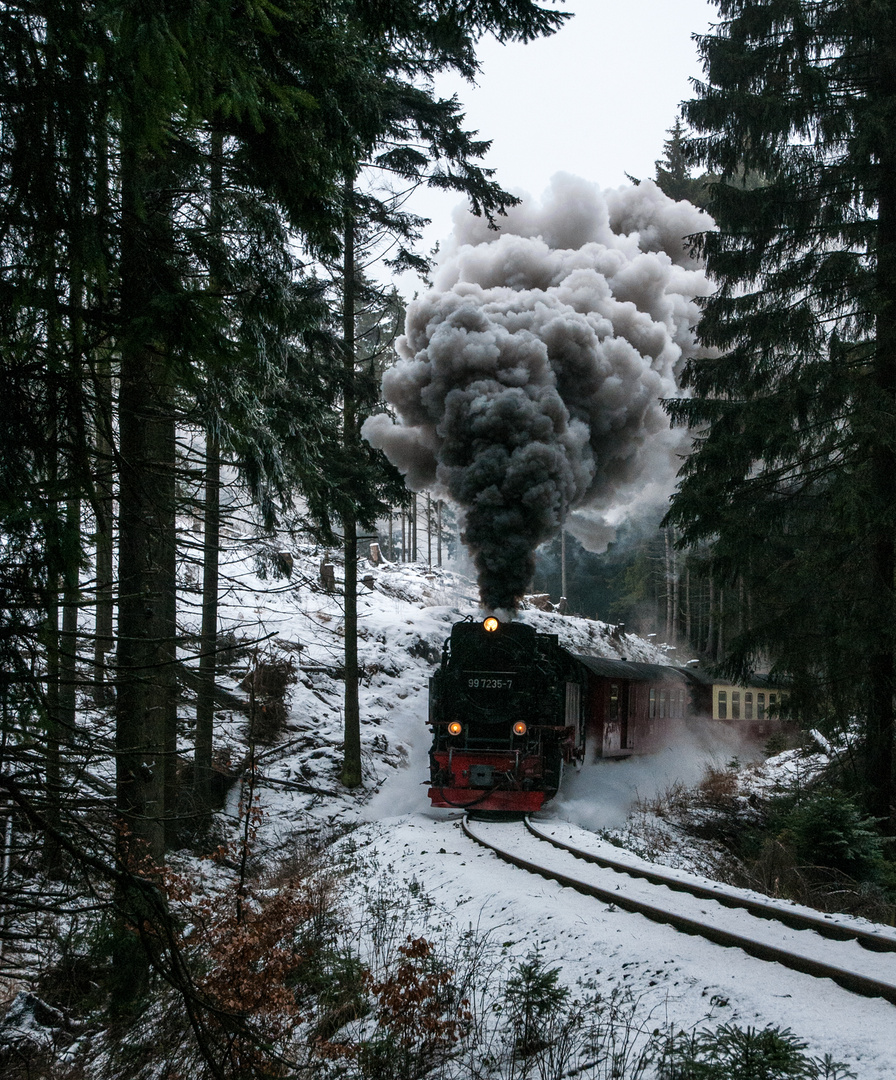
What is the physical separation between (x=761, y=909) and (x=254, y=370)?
5.82 meters

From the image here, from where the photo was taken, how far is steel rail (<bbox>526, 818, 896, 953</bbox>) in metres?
5.08

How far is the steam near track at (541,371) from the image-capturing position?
12703 mm

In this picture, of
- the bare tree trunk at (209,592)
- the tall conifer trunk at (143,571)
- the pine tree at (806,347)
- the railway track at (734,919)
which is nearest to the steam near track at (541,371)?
the pine tree at (806,347)

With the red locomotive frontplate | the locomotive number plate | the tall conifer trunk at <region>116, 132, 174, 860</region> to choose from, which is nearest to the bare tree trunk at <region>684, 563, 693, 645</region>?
the locomotive number plate

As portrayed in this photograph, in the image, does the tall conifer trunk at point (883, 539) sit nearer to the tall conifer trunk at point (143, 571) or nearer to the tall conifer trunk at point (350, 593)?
the tall conifer trunk at point (350, 593)

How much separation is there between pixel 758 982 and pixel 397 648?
1597cm

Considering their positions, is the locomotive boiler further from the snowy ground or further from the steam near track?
the steam near track

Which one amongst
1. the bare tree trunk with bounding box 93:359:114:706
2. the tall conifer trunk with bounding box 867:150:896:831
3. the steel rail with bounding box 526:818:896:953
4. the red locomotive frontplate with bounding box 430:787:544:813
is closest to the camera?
the bare tree trunk with bounding box 93:359:114:706

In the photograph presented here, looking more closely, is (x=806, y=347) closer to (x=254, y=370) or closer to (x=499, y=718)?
(x=499, y=718)

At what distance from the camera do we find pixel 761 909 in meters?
5.86

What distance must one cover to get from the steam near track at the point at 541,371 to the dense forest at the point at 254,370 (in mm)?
1268

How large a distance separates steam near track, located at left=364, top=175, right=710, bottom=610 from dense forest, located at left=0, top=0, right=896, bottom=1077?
1268 millimetres

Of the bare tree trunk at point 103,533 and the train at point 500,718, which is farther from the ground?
the bare tree trunk at point 103,533

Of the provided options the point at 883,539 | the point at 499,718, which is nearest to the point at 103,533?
the point at 499,718
